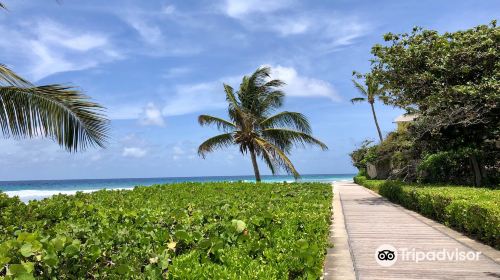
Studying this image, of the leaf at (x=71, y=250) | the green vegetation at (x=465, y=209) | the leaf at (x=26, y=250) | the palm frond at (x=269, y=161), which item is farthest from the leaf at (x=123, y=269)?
the palm frond at (x=269, y=161)

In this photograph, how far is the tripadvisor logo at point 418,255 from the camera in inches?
238

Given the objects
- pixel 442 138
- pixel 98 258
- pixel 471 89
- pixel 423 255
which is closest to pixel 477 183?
pixel 442 138

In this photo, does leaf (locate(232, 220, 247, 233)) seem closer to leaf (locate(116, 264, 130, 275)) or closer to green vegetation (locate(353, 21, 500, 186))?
leaf (locate(116, 264, 130, 275))

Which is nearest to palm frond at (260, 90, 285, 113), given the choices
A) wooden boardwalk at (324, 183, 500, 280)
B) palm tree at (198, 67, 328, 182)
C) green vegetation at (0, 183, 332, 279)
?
palm tree at (198, 67, 328, 182)

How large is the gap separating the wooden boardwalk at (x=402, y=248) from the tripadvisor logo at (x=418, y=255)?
0.06 feet

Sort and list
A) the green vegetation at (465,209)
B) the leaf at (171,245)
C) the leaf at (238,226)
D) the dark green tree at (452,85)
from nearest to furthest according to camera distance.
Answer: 1. the leaf at (171,245)
2. the leaf at (238,226)
3. the green vegetation at (465,209)
4. the dark green tree at (452,85)

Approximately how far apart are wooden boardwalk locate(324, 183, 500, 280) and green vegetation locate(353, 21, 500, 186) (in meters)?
A: 5.48

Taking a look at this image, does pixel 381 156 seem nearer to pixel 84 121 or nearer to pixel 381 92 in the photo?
pixel 381 92

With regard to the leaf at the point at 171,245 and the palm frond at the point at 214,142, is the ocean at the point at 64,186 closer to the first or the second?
the palm frond at the point at 214,142

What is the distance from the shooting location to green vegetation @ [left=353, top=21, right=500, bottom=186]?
1416cm

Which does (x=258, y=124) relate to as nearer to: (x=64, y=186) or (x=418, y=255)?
(x=418, y=255)

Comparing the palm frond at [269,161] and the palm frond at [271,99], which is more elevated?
the palm frond at [271,99]

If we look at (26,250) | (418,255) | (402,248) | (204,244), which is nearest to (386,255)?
(418,255)

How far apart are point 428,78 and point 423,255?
9.72 m
